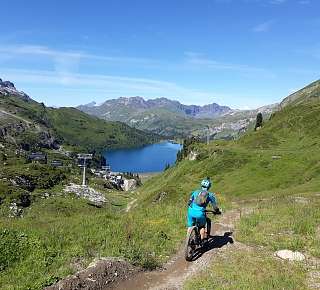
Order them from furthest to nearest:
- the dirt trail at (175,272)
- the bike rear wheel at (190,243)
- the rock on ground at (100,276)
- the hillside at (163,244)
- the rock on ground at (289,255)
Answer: the rock on ground at (289,255) → the bike rear wheel at (190,243) → the dirt trail at (175,272) → the hillside at (163,244) → the rock on ground at (100,276)

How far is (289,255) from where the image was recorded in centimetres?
1916

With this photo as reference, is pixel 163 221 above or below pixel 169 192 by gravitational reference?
above

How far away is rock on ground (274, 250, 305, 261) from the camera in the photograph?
18.9m

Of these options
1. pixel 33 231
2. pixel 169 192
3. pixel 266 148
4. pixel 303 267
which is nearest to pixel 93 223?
pixel 33 231

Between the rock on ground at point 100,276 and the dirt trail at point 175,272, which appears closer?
the rock on ground at point 100,276

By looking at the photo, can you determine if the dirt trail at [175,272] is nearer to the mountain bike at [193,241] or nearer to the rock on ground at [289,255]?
the mountain bike at [193,241]

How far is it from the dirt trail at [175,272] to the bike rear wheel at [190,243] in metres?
0.33

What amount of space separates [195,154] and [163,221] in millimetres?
163616

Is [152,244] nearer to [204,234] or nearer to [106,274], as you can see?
[204,234]

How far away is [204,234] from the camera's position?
64.5 feet

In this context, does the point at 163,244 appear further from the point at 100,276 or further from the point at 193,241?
the point at 100,276

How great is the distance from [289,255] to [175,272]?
5.30 meters

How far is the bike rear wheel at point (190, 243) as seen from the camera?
18.7 metres

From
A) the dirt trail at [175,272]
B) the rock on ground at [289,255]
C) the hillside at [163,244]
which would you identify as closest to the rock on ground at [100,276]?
the dirt trail at [175,272]
